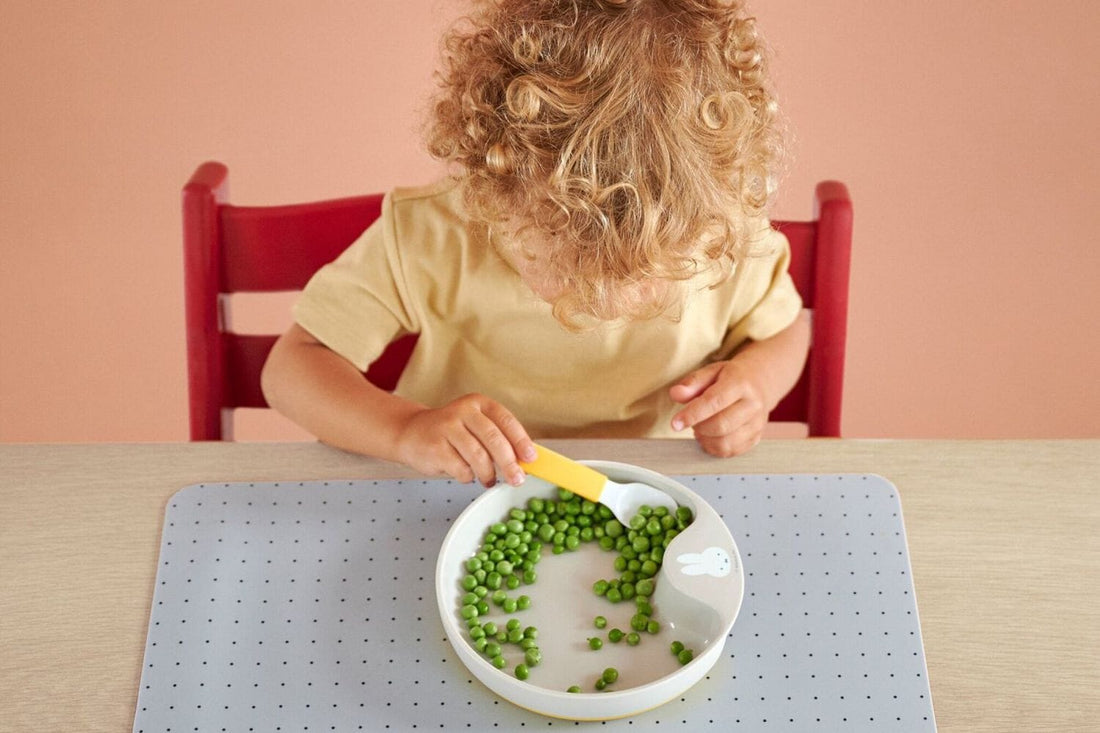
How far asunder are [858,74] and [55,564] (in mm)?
1663

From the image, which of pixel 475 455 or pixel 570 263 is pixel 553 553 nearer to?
pixel 475 455

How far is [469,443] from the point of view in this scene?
883 mm

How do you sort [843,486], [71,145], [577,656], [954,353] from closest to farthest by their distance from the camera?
[577,656], [843,486], [954,353], [71,145]

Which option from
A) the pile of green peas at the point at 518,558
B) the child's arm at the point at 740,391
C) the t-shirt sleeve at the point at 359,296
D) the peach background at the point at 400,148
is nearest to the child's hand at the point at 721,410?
the child's arm at the point at 740,391

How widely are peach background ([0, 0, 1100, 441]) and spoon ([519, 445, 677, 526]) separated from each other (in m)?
1.21

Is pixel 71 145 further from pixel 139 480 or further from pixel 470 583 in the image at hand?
pixel 470 583

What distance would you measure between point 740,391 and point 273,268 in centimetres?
42

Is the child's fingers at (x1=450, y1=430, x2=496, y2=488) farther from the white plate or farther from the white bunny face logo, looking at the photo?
the white bunny face logo

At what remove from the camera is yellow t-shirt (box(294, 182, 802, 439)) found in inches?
39.8

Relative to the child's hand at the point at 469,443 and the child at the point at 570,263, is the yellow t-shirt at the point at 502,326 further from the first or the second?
the child's hand at the point at 469,443

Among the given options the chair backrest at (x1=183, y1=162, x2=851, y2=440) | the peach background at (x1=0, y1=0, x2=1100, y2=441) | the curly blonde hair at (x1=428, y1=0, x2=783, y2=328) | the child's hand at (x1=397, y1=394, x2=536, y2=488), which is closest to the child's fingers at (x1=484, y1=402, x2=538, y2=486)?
the child's hand at (x1=397, y1=394, x2=536, y2=488)

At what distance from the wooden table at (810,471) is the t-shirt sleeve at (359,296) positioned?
11cm

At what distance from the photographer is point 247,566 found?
86cm

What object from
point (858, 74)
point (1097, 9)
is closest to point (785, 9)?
point (858, 74)
